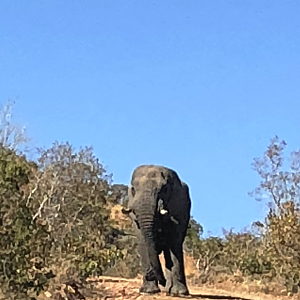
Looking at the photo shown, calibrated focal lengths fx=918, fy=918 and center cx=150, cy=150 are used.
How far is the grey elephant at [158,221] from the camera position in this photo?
60.8 feet

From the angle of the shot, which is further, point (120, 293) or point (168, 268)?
point (168, 268)

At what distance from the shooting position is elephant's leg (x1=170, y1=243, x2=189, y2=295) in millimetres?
19156

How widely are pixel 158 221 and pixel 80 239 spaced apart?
11.3ft

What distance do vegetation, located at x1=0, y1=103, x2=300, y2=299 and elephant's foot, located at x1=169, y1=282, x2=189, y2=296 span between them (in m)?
1.72

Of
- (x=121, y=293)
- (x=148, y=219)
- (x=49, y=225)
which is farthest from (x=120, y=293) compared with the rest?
(x=49, y=225)

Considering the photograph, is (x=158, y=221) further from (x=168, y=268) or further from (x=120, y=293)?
(x=120, y=293)

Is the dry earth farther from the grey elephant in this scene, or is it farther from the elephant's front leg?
the grey elephant

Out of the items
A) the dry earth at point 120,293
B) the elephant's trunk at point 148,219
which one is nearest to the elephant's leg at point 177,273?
the dry earth at point 120,293

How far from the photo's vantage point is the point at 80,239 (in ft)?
71.9

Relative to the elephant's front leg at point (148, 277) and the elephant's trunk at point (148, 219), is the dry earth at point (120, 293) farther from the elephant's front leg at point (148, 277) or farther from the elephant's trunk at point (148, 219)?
the elephant's trunk at point (148, 219)

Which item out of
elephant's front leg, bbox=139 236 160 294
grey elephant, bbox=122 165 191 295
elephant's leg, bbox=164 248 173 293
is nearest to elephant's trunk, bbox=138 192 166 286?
grey elephant, bbox=122 165 191 295

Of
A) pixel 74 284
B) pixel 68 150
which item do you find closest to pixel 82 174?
pixel 68 150

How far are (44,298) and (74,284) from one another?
1609 mm

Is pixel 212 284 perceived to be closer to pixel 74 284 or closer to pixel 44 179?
pixel 44 179
